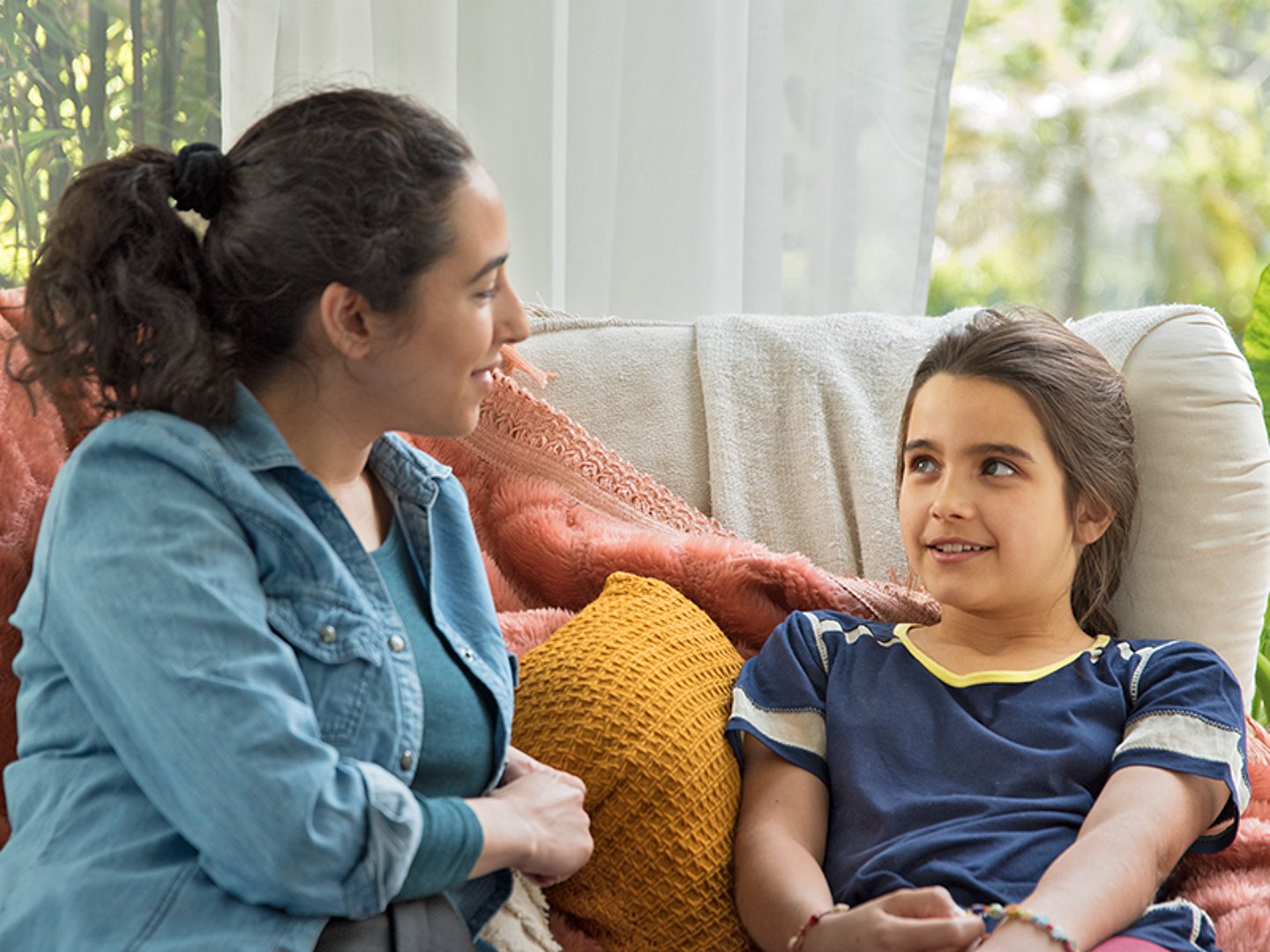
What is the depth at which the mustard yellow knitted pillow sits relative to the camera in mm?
1216

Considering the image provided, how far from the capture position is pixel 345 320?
1015 mm

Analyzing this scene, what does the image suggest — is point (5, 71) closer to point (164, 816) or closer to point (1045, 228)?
point (164, 816)

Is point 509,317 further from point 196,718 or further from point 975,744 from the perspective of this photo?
point 975,744

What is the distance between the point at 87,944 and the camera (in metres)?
0.88

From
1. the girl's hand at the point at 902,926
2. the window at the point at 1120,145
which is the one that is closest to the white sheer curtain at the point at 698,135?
the window at the point at 1120,145

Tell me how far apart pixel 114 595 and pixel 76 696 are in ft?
0.36

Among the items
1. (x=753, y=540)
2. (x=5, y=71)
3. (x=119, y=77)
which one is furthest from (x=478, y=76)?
(x=753, y=540)

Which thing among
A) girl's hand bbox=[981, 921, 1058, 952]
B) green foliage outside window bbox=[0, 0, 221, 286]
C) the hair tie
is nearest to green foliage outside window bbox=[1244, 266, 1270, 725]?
girl's hand bbox=[981, 921, 1058, 952]

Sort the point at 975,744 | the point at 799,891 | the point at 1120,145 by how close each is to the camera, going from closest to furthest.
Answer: the point at 799,891
the point at 975,744
the point at 1120,145

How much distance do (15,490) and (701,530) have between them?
745 millimetres

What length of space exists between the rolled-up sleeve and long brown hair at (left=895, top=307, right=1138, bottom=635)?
758 mm

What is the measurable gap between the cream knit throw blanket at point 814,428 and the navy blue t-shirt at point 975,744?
237 mm

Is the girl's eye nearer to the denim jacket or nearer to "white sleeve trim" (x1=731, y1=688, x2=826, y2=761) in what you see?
"white sleeve trim" (x1=731, y1=688, x2=826, y2=761)

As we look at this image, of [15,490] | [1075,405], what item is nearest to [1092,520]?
[1075,405]
